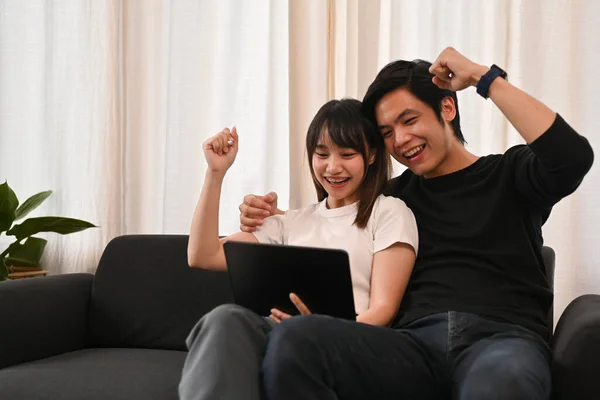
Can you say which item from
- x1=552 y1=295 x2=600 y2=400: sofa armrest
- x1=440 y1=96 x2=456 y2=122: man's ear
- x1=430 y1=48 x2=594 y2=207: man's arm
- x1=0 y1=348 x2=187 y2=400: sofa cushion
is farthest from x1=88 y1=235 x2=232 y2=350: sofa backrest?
x1=552 y1=295 x2=600 y2=400: sofa armrest

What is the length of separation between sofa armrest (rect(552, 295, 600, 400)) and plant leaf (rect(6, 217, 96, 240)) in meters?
1.48

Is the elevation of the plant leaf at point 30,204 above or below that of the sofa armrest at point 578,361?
above

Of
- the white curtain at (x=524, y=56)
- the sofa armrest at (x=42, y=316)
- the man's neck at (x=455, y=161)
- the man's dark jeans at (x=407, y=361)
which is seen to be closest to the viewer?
the man's dark jeans at (x=407, y=361)

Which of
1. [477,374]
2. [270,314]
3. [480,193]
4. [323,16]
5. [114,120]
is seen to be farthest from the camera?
[114,120]

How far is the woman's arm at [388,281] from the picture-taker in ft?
4.81

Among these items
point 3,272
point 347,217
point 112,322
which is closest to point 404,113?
point 347,217

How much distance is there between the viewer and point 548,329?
152cm

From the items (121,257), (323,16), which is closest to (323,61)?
(323,16)

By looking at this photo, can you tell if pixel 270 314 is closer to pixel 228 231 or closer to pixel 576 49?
pixel 228 231

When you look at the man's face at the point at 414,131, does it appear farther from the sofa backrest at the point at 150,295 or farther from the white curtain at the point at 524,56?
the sofa backrest at the point at 150,295

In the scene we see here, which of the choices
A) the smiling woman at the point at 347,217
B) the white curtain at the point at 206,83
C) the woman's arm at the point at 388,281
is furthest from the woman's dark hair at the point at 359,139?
the white curtain at the point at 206,83

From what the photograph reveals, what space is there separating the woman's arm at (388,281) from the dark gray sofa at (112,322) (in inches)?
13.5

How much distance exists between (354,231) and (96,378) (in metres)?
0.68

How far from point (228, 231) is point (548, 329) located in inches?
42.1
